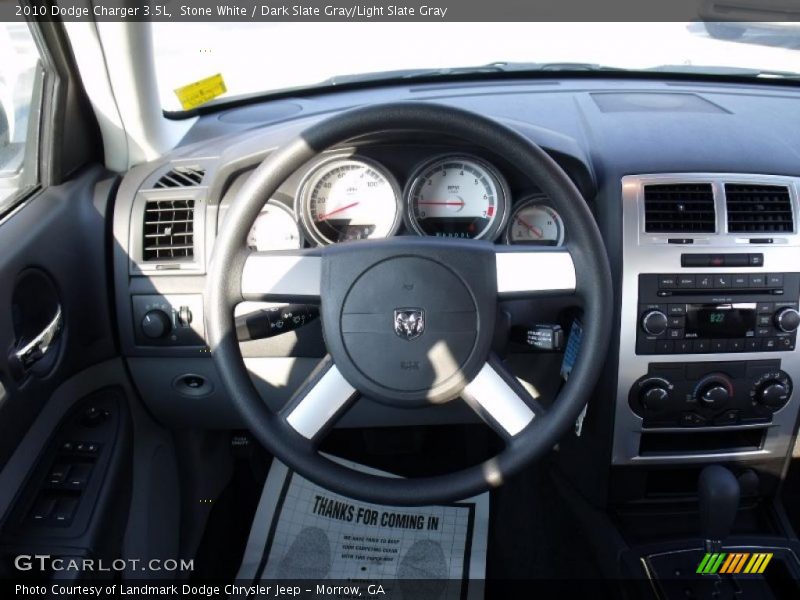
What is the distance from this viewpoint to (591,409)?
191 centimetres

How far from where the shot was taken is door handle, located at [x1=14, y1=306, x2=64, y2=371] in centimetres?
155

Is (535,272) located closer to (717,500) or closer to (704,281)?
(704,281)

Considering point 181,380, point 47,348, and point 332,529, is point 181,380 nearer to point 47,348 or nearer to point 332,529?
point 47,348

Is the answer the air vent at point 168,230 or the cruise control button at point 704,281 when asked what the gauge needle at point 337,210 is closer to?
the air vent at point 168,230

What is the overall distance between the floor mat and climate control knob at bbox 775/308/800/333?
0.99m

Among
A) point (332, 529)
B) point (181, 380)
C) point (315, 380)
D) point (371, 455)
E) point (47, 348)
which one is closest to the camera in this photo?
point (315, 380)

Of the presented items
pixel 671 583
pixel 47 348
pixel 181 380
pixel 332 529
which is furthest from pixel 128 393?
pixel 671 583

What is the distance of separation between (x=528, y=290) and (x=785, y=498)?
1367 mm

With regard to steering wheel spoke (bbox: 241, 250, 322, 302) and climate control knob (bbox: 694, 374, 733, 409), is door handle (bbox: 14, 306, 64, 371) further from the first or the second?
climate control knob (bbox: 694, 374, 733, 409)

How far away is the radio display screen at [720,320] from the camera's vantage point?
68.1 inches

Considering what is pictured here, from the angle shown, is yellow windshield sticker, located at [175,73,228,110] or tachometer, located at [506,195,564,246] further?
yellow windshield sticker, located at [175,73,228,110]

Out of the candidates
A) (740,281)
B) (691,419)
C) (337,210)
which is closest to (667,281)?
(740,281)

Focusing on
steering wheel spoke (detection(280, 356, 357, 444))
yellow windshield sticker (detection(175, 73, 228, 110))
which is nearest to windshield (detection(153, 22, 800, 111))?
yellow windshield sticker (detection(175, 73, 228, 110))

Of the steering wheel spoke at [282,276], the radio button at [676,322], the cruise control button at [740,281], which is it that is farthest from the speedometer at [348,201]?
the cruise control button at [740,281]
